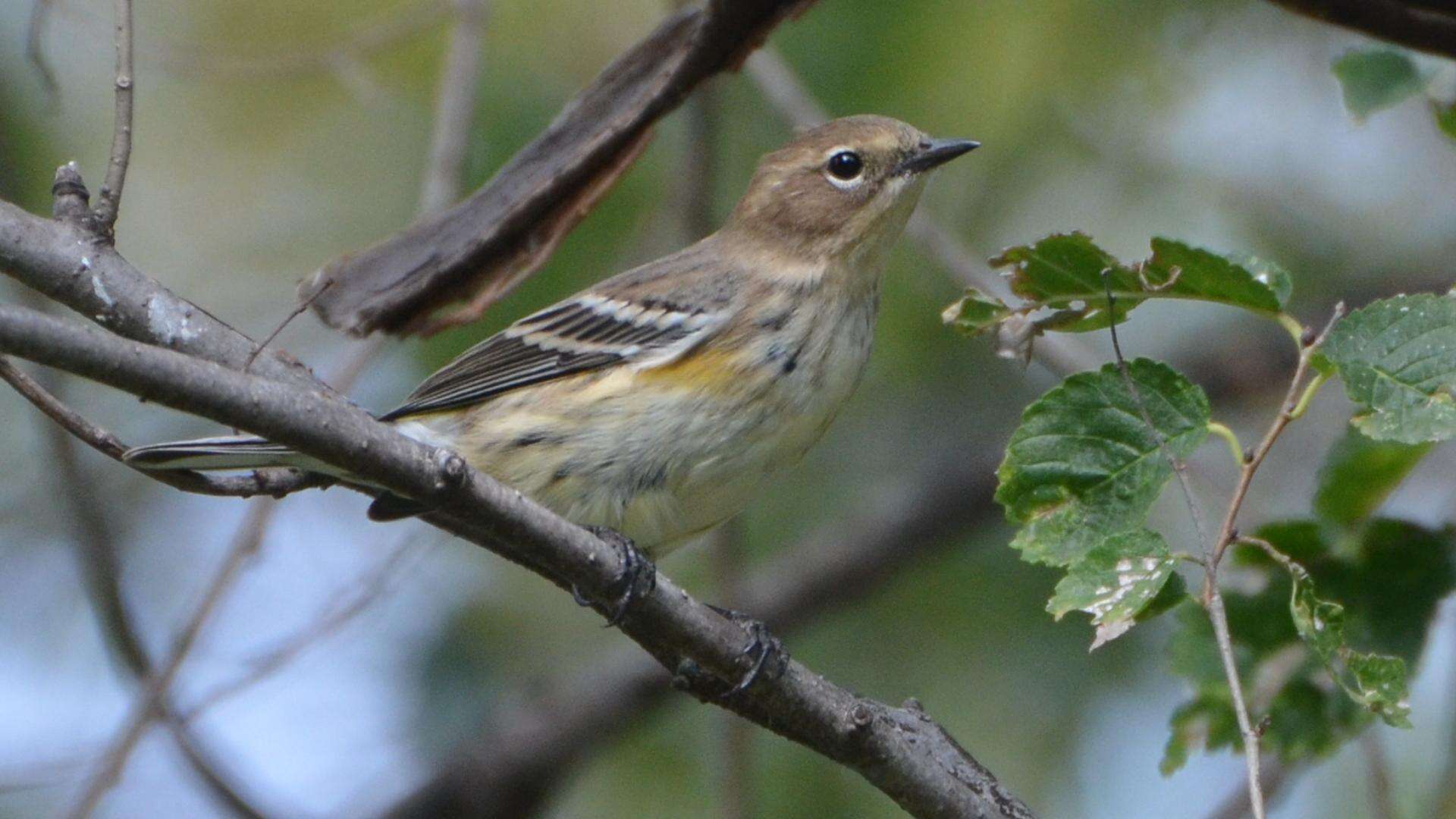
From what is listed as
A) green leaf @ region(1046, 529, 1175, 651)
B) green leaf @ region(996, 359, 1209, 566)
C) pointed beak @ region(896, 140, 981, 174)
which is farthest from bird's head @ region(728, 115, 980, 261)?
green leaf @ region(1046, 529, 1175, 651)

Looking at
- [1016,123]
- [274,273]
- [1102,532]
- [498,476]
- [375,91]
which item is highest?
[274,273]

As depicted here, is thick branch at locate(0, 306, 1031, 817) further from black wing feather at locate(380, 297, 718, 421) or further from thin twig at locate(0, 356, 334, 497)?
black wing feather at locate(380, 297, 718, 421)

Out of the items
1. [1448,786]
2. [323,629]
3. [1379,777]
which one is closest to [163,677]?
[323,629]

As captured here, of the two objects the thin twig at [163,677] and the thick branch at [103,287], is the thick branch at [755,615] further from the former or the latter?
the thick branch at [103,287]

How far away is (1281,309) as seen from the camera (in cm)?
260

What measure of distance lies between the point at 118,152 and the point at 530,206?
42.8 inches

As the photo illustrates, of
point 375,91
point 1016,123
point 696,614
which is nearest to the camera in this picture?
point 696,614

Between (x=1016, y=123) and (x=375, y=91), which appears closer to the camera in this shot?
(x=375, y=91)

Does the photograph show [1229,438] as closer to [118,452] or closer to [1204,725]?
[1204,725]

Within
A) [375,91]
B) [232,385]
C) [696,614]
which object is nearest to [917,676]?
[375,91]

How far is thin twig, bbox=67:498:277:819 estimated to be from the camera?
4215 millimetres

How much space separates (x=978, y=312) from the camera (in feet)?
9.23

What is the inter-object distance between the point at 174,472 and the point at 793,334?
6.12 feet

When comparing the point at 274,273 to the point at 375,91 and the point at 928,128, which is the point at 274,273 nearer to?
the point at 375,91
